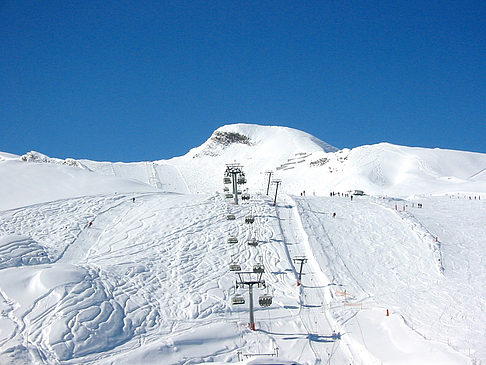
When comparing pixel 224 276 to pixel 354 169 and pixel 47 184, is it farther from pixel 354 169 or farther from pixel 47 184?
pixel 354 169

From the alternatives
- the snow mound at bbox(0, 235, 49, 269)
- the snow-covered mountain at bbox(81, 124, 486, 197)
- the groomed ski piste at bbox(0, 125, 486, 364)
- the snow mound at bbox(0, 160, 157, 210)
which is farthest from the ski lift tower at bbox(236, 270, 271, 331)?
the snow-covered mountain at bbox(81, 124, 486, 197)

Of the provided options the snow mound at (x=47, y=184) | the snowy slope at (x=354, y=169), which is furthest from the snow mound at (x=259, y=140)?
the snow mound at (x=47, y=184)

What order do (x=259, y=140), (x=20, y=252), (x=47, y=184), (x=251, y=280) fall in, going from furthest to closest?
1. (x=259, y=140)
2. (x=47, y=184)
3. (x=20, y=252)
4. (x=251, y=280)

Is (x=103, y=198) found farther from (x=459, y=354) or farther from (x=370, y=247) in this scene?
(x=459, y=354)

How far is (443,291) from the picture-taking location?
79.3ft

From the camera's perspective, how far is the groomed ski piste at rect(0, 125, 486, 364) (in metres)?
17.6

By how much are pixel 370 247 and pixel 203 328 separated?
50.5ft

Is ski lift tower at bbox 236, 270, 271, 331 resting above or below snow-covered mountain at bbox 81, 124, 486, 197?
below

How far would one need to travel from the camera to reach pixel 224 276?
2500 cm

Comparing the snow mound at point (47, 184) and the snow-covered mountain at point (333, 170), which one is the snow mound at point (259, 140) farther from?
the snow mound at point (47, 184)

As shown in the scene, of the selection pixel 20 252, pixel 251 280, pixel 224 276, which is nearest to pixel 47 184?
pixel 20 252

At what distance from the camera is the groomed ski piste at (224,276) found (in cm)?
1762

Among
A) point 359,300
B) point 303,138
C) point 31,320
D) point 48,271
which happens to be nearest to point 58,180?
point 48,271

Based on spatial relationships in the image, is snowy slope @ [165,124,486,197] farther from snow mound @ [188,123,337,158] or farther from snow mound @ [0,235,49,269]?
snow mound @ [0,235,49,269]
